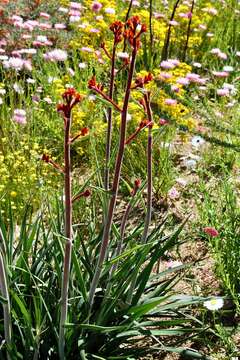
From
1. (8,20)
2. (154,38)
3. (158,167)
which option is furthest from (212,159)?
(8,20)

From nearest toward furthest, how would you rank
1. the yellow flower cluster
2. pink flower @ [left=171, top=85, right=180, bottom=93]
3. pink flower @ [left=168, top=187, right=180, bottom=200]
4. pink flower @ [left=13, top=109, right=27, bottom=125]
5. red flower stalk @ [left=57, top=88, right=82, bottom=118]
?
1. red flower stalk @ [left=57, top=88, right=82, bottom=118]
2. the yellow flower cluster
3. pink flower @ [left=168, top=187, right=180, bottom=200]
4. pink flower @ [left=13, top=109, right=27, bottom=125]
5. pink flower @ [left=171, top=85, right=180, bottom=93]

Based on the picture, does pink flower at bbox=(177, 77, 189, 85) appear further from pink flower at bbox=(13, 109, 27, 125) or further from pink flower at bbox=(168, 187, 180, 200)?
pink flower at bbox=(13, 109, 27, 125)

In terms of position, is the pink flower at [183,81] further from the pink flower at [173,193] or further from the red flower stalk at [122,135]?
the red flower stalk at [122,135]

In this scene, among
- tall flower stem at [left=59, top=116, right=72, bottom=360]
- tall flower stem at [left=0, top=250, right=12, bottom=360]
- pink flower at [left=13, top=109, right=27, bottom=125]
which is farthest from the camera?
pink flower at [left=13, top=109, right=27, bottom=125]

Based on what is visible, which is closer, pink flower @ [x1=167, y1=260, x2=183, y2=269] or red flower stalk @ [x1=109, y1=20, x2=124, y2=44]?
red flower stalk @ [x1=109, y1=20, x2=124, y2=44]

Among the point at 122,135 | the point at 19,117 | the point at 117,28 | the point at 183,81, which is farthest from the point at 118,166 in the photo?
the point at 183,81

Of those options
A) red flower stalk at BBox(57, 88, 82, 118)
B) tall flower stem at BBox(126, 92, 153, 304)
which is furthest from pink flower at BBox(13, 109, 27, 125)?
red flower stalk at BBox(57, 88, 82, 118)

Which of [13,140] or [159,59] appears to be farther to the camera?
[159,59]

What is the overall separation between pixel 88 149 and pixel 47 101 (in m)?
0.47

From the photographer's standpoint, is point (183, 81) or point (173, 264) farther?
point (183, 81)

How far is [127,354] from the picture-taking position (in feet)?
7.10

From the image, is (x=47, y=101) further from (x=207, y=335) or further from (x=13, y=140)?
(x=207, y=335)

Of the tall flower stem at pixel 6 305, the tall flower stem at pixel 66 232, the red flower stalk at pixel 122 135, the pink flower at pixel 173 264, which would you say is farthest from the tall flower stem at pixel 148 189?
the pink flower at pixel 173 264

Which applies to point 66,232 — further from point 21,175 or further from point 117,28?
point 21,175
